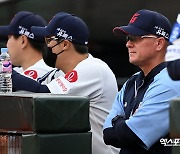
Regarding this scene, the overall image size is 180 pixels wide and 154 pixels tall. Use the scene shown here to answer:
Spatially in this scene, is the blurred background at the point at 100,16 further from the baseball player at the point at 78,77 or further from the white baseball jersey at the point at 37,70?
the baseball player at the point at 78,77

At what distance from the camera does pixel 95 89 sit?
4.60 metres

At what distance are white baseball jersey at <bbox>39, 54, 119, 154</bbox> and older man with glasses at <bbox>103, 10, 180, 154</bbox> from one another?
342 millimetres

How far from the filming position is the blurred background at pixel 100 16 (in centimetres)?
970

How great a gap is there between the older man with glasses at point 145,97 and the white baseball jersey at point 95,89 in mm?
342

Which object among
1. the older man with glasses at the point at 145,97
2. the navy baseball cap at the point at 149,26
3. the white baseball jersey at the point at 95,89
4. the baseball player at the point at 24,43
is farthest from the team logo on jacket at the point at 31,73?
the navy baseball cap at the point at 149,26

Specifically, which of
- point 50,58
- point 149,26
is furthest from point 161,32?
point 50,58

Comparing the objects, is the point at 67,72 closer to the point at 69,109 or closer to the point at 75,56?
the point at 75,56

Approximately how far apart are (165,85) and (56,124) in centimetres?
69

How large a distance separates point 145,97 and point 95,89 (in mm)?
680

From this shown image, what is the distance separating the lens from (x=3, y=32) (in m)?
5.88

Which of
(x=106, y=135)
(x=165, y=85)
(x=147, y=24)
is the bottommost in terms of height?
(x=106, y=135)

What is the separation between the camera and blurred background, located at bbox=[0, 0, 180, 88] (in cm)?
970

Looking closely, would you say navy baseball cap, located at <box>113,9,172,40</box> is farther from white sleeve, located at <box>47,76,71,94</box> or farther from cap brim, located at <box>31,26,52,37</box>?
cap brim, located at <box>31,26,52,37</box>

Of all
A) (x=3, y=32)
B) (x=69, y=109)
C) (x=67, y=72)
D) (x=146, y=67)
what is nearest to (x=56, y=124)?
(x=69, y=109)
